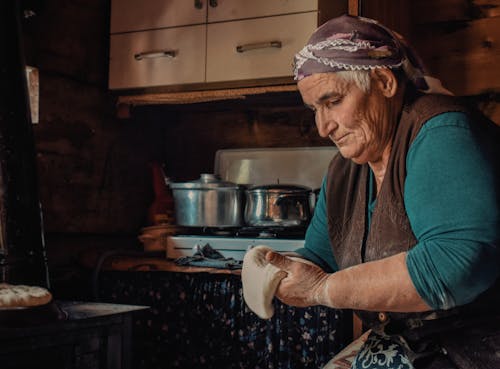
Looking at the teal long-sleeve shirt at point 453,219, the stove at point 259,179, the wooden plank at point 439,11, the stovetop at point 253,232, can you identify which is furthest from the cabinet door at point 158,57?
the teal long-sleeve shirt at point 453,219

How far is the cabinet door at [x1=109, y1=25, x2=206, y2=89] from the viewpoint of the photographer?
2.58 m

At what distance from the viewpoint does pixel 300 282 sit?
1.23m

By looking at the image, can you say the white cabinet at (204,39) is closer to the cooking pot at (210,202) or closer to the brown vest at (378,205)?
the cooking pot at (210,202)

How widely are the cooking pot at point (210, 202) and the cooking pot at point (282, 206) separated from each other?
15cm

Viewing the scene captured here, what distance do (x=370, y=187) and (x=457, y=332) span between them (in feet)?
1.28

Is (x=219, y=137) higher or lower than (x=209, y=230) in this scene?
higher

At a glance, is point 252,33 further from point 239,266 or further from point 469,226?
point 469,226

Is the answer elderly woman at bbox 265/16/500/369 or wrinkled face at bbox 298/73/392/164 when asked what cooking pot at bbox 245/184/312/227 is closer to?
elderly woman at bbox 265/16/500/369

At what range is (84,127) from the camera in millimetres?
2668

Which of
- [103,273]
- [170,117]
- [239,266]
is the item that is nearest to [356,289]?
[239,266]

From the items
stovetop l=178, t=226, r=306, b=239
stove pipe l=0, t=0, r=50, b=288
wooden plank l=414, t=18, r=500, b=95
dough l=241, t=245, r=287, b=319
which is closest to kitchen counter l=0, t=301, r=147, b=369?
stove pipe l=0, t=0, r=50, b=288

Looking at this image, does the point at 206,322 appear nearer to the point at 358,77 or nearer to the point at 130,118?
the point at 130,118

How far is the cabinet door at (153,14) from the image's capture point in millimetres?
2592

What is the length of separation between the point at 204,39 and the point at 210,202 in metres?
0.69
